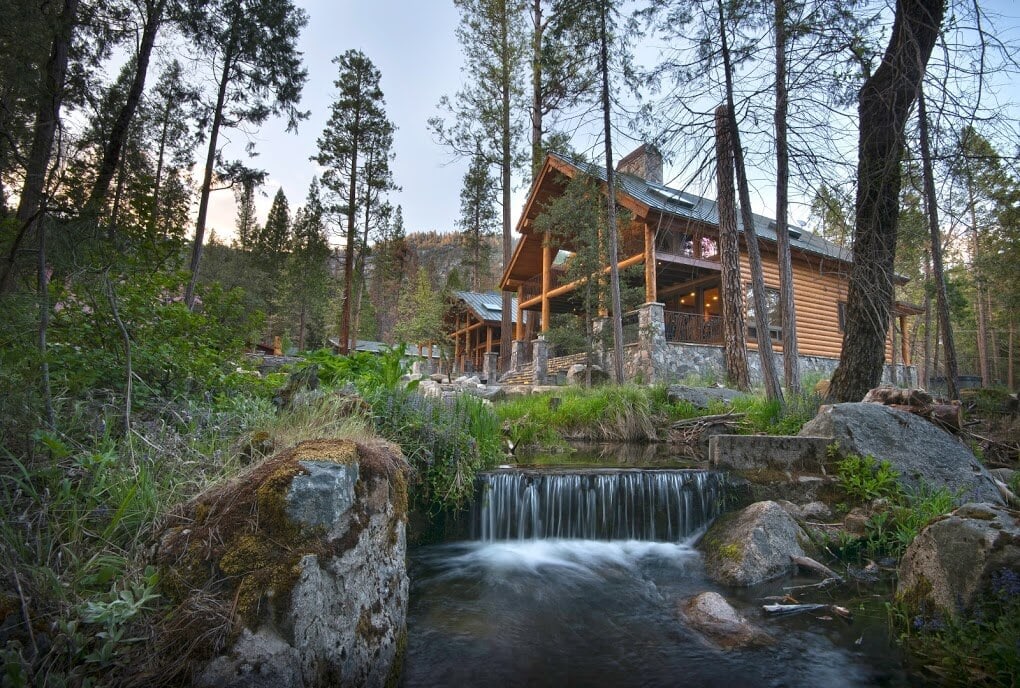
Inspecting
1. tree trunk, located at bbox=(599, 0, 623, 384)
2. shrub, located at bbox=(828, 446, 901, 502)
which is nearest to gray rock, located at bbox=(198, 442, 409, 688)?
shrub, located at bbox=(828, 446, 901, 502)

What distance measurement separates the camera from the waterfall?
509 cm

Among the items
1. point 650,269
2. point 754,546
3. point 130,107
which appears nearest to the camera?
point 754,546

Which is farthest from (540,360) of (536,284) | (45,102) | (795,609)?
(45,102)

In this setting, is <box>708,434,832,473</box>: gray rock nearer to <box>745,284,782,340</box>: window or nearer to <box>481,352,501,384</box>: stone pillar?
<box>745,284,782,340</box>: window

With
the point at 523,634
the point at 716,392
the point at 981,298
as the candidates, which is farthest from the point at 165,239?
the point at 981,298

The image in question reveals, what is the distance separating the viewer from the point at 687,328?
672 inches

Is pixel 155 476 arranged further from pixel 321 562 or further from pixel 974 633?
pixel 974 633

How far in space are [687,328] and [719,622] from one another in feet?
49.0

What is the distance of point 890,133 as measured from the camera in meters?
5.25

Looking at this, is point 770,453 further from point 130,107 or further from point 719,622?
point 130,107

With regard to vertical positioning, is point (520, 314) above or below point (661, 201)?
below

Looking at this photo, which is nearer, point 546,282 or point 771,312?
point 771,312

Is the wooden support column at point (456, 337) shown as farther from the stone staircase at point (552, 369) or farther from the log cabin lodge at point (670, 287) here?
the stone staircase at point (552, 369)

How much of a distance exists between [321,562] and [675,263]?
55.6ft
